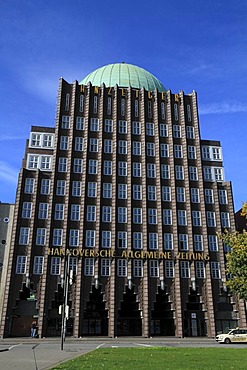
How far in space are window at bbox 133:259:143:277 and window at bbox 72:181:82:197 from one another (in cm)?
1378

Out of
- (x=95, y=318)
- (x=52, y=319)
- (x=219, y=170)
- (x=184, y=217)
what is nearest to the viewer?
(x=52, y=319)

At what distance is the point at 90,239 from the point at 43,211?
27.9 ft

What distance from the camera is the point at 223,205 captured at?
61094 millimetres

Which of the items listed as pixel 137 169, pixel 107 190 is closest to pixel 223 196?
pixel 137 169

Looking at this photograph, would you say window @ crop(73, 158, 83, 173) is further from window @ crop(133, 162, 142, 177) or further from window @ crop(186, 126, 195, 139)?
window @ crop(186, 126, 195, 139)

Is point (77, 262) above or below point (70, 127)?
below

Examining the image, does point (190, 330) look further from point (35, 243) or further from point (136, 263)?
point (35, 243)

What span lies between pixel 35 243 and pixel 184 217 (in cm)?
2360

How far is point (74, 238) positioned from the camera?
54.8 meters

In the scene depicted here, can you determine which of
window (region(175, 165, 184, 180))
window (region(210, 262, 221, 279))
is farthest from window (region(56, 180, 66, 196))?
window (region(210, 262, 221, 279))

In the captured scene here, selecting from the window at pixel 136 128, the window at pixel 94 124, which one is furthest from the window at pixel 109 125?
the window at pixel 136 128

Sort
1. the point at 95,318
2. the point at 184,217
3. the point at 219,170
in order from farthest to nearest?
1. the point at 219,170
2. the point at 184,217
3. the point at 95,318

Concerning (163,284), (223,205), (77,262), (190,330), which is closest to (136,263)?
(163,284)

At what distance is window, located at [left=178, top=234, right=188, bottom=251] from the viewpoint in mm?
56531
